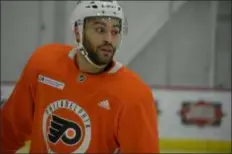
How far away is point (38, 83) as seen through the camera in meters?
1.40

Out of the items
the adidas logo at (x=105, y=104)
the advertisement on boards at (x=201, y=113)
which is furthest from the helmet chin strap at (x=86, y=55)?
the advertisement on boards at (x=201, y=113)

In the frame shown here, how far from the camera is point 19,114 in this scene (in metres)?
1.50

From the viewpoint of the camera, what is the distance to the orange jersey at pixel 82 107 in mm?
1237

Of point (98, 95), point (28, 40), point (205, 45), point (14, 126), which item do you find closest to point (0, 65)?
point (28, 40)

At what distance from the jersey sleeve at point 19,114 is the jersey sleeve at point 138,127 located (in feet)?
1.21

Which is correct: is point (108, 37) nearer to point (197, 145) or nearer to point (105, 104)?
point (105, 104)

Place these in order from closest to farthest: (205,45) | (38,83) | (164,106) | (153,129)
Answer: (153,129), (38,83), (164,106), (205,45)

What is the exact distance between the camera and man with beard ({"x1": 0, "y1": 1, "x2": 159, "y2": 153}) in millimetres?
1241

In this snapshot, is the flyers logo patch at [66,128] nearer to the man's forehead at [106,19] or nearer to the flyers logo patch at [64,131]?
the flyers logo patch at [64,131]

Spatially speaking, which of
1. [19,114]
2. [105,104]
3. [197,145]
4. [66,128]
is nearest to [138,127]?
[105,104]

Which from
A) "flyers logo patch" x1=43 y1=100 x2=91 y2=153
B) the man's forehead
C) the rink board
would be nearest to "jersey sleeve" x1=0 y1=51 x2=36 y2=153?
"flyers logo patch" x1=43 y1=100 x2=91 y2=153

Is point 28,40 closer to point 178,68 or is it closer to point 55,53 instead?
point 178,68

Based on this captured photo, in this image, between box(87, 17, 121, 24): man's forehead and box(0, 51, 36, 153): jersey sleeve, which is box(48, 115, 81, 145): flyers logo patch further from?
box(87, 17, 121, 24): man's forehead

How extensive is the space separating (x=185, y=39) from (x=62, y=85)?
350cm
